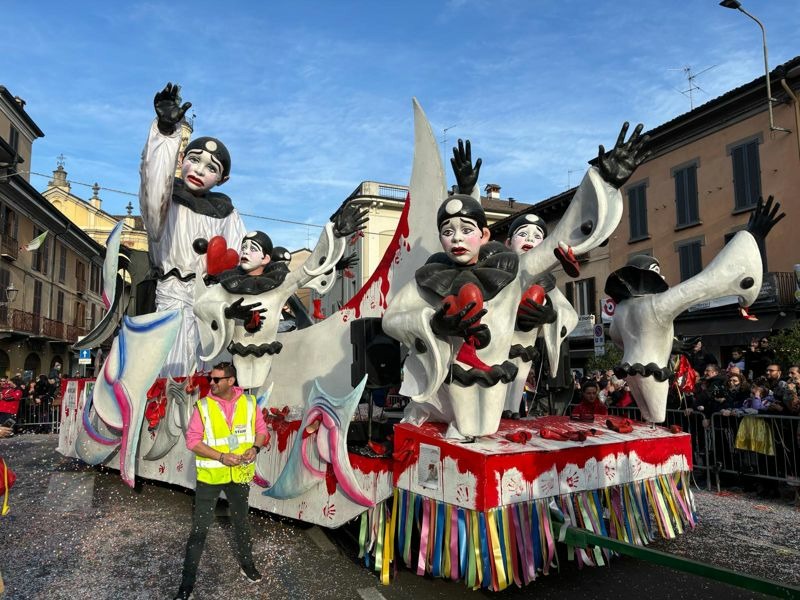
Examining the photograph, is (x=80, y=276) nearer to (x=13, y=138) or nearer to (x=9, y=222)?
(x=13, y=138)

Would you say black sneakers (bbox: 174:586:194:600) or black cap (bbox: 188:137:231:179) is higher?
black cap (bbox: 188:137:231:179)

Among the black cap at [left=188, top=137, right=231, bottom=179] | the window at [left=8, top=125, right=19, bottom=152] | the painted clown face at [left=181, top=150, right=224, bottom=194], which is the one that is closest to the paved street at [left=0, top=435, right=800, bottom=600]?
the painted clown face at [left=181, top=150, right=224, bottom=194]

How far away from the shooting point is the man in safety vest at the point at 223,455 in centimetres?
357

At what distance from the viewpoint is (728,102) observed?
17141mm

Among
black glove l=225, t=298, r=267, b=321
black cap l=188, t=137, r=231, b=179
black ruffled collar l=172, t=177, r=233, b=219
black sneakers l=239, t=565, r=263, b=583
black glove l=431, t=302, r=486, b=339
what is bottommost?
black sneakers l=239, t=565, r=263, b=583

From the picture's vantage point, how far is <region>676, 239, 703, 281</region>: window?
1821 centimetres

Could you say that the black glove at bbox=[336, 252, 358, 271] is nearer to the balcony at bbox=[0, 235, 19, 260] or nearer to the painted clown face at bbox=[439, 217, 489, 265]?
the painted clown face at bbox=[439, 217, 489, 265]

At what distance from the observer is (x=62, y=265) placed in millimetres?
28875

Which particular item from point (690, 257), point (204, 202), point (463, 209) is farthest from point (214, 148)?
point (690, 257)

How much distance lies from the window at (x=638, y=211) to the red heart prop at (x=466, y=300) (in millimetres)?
18000

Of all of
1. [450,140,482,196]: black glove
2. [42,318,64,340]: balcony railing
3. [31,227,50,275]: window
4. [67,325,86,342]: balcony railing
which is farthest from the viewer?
[67,325,86,342]: balcony railing

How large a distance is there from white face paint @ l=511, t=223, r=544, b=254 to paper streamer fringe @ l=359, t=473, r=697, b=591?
2.07m

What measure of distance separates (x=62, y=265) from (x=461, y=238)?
29.5m

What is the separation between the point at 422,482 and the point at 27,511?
13.6 ft
